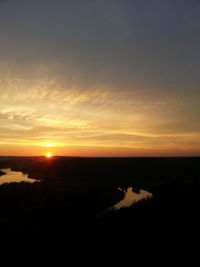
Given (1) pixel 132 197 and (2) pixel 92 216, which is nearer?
(2) pixel 92 216

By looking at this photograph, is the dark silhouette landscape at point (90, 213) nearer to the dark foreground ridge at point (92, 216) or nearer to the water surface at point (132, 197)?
the dark foreground ridge at point (92, 216)

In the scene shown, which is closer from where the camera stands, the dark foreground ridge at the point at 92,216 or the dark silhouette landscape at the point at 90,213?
the dark foreground ridge at the point at 92,216

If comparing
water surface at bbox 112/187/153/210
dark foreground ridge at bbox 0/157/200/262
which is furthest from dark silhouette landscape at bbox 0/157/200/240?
water surface at bbox 112/187/153/210

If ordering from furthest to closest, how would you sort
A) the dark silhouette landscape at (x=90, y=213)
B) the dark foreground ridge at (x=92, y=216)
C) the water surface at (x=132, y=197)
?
the water surface at (x=132, y=197) → the dark silhouette landscape at (x=90, y=213) → the dark foreground ridge at (x=92, y=216)

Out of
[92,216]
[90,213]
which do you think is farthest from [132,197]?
[92,216]

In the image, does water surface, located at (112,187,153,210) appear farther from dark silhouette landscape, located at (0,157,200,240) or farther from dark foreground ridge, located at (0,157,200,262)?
dark foreground ridge, located at (0,157,200,262)

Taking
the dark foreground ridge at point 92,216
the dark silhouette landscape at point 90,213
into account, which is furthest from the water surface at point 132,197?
the dark foreground ridge at point 92,216

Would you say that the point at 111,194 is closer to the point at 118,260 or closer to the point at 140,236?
the point at 140,236

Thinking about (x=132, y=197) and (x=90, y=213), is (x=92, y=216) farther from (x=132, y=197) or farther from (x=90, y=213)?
(x=132, y=197)

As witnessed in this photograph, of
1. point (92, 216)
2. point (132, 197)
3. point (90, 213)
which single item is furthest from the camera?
point (132, 197)

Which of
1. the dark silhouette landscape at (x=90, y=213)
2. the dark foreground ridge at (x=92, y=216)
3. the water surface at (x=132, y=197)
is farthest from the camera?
the water surface at (x=132, y=197)

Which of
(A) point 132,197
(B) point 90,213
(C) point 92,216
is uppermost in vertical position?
(A) point 132,197
